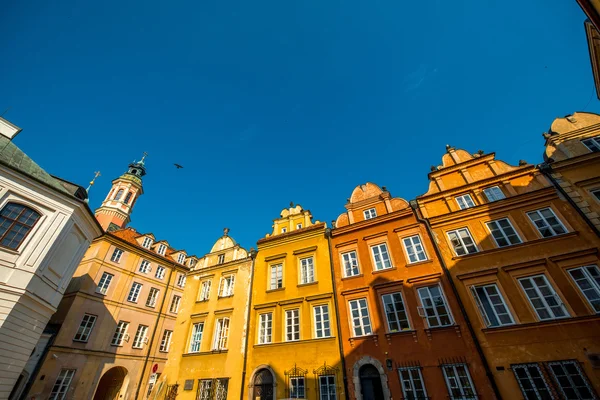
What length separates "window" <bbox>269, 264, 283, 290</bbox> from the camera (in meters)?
19.1

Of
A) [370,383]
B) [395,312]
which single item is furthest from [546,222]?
[370,383]

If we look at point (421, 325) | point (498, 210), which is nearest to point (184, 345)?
point (421, 325)

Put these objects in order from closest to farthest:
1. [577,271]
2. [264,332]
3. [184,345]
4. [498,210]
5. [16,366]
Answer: [577,271], [16,366], [498,210], [264,332], [184,345]

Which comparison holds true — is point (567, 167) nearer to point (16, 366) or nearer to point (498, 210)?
point (498, 210)

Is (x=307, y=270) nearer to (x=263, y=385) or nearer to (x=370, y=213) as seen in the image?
(x=370, y=213)

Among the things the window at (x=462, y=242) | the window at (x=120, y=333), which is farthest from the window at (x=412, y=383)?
the window at (x=120, y=333)

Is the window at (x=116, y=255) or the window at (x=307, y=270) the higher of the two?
the window at (x=116, y=255)

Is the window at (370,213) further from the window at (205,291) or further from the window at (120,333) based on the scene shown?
the window at (120,333)

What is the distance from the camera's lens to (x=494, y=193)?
15.5 metres

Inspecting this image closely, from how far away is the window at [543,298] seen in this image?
11.4 m

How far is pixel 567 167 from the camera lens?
14.3 metres

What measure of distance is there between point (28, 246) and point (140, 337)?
53.5 ft

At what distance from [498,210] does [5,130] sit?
29872 mm

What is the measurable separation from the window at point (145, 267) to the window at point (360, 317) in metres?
23.0
